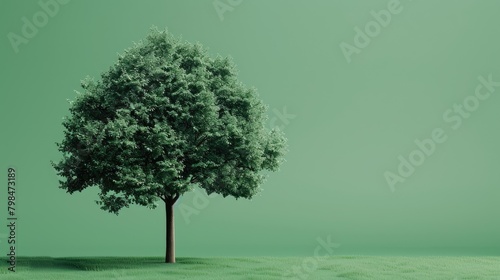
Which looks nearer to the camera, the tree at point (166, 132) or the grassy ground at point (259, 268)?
the grassy ground at point (259, 268)

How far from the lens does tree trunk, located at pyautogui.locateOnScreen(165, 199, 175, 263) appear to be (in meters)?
32.0

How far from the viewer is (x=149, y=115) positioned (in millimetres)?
29438

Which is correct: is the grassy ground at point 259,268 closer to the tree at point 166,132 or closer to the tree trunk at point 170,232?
A: the tree trunk at point 170,232

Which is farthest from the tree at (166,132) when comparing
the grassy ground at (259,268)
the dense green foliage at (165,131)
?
the grassy ground at (259,268)

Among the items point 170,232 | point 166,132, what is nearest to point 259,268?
point 170,232

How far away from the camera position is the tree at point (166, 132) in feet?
94.8

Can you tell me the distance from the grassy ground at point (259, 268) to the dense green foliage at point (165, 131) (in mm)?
3263

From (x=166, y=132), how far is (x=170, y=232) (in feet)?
18.7

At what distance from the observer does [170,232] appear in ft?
105

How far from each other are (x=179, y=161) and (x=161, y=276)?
5735 mm

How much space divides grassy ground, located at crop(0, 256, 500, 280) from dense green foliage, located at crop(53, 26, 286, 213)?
326 cm

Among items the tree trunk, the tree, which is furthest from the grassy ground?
the tree

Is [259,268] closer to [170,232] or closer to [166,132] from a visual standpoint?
[170,232]

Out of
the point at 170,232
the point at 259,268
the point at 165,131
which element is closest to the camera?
the point at 165,131
